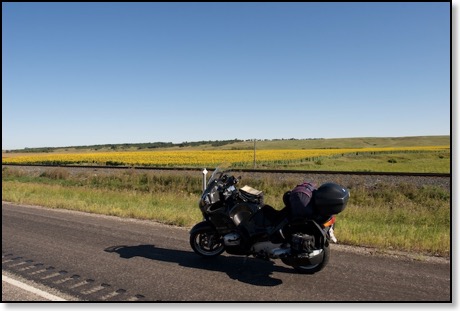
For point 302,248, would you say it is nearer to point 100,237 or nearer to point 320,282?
Answer: point 320,282

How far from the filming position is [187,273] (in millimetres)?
5785

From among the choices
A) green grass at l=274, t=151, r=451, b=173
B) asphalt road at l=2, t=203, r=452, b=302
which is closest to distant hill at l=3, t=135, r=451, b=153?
green grass at l=274, t=151, r=451, b=173

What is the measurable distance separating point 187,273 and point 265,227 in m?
1.39

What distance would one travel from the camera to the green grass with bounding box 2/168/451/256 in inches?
301

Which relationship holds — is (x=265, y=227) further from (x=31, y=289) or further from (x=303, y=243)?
(x=31, y=289)

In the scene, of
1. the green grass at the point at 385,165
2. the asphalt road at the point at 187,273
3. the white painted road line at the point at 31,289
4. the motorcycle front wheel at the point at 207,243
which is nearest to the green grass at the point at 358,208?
the asphalt road at the point at 187,273

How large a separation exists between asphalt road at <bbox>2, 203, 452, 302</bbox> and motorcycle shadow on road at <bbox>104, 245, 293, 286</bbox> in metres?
0.01

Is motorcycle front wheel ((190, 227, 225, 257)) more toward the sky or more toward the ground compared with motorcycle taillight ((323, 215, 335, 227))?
more toward the ground

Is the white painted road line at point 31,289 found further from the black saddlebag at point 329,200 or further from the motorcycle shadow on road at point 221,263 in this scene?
the black saddlebag at point 329,200

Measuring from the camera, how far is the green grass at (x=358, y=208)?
765 centimetres

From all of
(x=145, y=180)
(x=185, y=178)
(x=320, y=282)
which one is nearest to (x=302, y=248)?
(x=320, y=282)

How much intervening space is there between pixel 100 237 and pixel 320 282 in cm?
506

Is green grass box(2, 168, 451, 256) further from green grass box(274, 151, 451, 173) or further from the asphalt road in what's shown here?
green grass box(274, 151, 451, 173)

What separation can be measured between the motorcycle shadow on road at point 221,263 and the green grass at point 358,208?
7.37 ft
